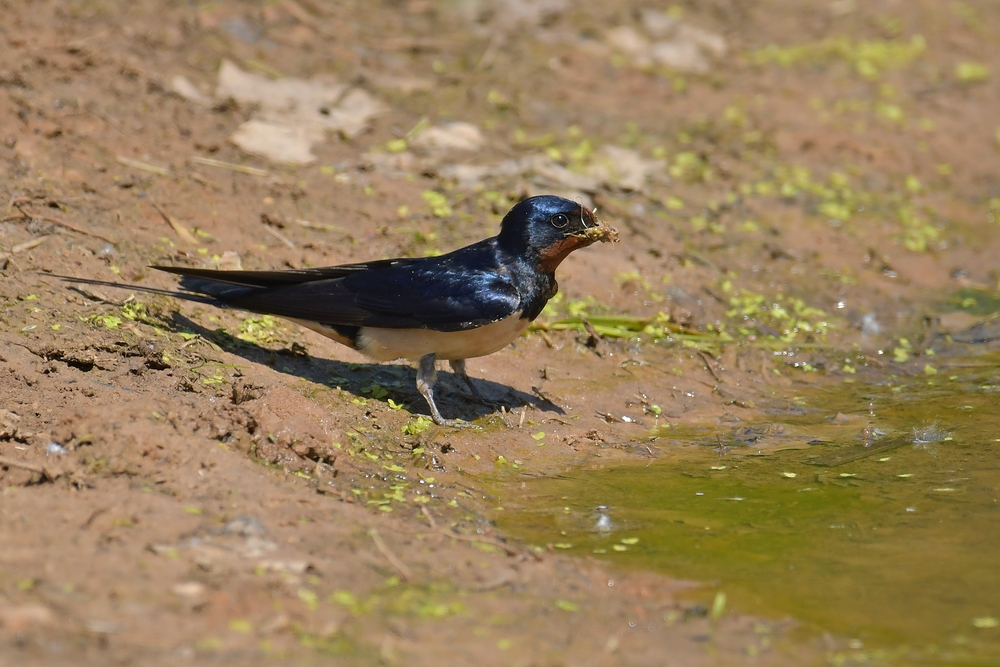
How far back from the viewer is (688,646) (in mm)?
4066

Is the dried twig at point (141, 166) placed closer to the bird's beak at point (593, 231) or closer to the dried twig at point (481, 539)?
the bird's beak at point (593, 231)

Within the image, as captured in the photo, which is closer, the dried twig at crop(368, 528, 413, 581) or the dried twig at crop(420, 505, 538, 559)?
the dried twig at crop(368, 528, 413, 581)

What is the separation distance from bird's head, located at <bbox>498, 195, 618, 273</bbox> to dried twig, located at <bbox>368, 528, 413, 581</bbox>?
7.53 ft

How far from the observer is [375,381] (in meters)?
6.87

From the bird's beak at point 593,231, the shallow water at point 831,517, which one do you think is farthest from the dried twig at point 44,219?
the shallow water at point 831,517

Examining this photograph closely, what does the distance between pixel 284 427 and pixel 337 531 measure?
102cm

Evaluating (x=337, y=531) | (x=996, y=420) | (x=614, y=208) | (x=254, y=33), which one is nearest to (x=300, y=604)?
(x=337, y=531)

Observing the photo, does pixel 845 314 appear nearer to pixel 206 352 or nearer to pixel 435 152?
pixel 435 152

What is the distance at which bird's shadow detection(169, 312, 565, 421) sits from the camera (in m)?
6.53

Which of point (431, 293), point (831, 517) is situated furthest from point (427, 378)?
point (831, 517)

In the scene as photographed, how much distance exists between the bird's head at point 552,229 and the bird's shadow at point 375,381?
886 mm

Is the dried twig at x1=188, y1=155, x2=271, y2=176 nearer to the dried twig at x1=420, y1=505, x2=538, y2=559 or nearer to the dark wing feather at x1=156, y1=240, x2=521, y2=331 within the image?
the dark wing feather at x1=156, y1=240, x2=521, y2=331

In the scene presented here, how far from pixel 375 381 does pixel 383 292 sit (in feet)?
2.26

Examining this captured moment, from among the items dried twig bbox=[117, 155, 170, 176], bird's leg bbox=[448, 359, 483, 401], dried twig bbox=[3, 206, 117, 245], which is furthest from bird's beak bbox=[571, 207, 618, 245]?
dried twig bbox=[117, 155, 170, 176]
